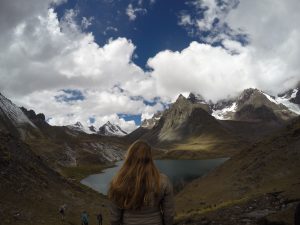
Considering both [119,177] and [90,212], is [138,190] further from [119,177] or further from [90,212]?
[90,212]

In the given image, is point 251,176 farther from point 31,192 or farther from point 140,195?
point 140,195

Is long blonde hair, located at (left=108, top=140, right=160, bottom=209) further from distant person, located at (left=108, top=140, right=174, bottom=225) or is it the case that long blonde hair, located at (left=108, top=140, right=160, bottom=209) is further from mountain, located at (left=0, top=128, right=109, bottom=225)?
mountain, located at (left=0, top=128, right=109, bottom=225)

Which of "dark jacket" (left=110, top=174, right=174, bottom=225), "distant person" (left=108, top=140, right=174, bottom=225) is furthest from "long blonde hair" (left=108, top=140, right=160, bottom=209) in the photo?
"dark jacket" (left=110, top=174, right=174, bottom=225)

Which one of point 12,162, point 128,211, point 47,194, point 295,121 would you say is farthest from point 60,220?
point 295,121

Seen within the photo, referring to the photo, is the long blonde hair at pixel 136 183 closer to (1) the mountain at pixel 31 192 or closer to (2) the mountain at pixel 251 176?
(1) the mountain at pixel 31 192

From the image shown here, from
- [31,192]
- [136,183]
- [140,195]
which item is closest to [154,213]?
[140,195]

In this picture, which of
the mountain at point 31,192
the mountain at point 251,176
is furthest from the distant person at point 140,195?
the mountain at point 251,176
